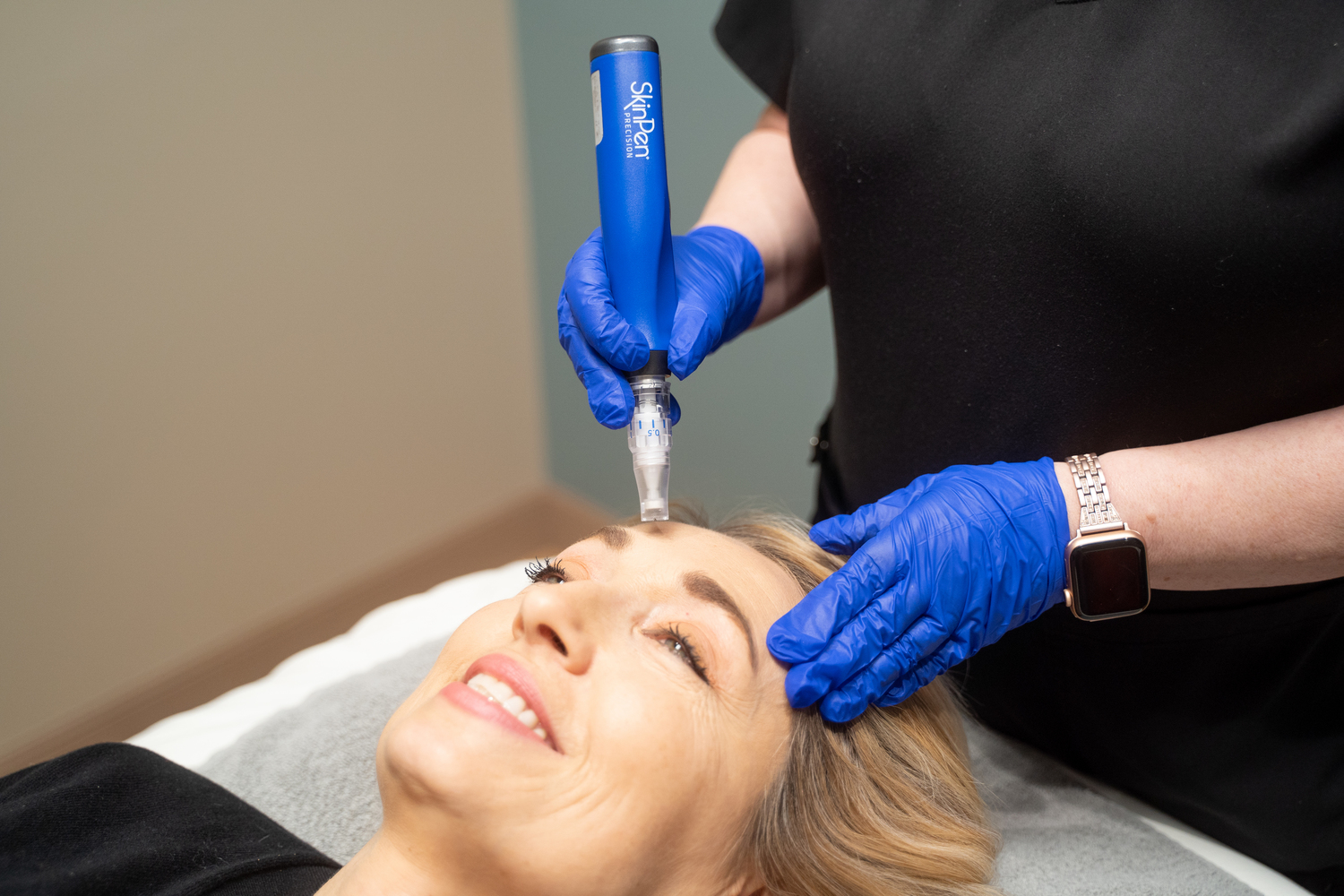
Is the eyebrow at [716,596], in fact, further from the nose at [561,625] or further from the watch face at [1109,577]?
the watch face at [1109,577]

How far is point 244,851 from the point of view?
43.0 inches

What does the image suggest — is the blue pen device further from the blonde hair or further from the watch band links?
the watch band links

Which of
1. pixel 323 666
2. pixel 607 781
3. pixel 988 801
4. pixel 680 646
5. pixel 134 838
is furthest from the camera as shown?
pixel 323 666

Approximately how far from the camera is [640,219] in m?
1.01

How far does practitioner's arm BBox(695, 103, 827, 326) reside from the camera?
4.38 feet

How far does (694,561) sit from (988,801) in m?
0.58

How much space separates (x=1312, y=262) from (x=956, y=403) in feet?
1.20

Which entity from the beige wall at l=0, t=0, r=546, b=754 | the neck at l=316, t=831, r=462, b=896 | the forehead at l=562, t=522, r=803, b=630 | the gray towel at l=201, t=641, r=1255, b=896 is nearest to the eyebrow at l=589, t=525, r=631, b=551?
the forehead at l=562, t=522, r=803, b=630

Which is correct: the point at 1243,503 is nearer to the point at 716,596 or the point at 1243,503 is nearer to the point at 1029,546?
the point at 1029,546

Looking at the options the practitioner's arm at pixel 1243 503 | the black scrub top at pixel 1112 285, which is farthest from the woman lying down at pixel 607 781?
the practitioner's arm at pixel 1243 503

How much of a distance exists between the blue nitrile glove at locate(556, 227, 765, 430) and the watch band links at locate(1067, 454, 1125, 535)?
407 mm

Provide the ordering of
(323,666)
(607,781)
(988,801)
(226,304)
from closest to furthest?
(607,781) < (988,801) < (323,666) < (226,304)

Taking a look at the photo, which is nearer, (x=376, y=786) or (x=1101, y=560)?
(x=1101, y=560)

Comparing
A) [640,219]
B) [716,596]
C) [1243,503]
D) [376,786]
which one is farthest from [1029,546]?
[376,786]
